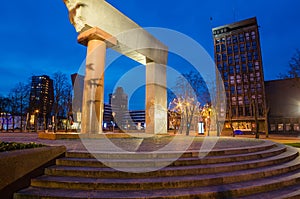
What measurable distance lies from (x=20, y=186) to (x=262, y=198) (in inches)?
203

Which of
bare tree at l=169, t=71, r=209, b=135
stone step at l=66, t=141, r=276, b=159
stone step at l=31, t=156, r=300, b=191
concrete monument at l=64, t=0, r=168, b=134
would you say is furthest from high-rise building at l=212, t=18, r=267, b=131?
stone step at l=31, t=156, r=300, b=191

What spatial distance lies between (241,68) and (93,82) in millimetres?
53228

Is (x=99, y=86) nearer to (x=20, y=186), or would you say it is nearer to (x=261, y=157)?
(x=20, y=186)

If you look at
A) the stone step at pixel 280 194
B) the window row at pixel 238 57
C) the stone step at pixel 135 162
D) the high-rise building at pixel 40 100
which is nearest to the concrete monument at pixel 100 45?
the stone step at pixel 135 162

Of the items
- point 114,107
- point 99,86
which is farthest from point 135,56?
point 114,107

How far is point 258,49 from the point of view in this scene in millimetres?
52875

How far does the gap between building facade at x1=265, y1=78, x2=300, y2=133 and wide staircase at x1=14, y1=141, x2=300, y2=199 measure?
167 ft

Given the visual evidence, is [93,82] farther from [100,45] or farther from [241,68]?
[241,68]

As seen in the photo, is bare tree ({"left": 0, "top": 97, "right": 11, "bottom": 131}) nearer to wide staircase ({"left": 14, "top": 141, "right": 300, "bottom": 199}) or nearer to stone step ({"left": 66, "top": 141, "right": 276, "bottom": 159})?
stone step ({"left": 66, "top": 141, "right": 276, "bottom": 159})

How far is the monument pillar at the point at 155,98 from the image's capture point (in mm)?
17458

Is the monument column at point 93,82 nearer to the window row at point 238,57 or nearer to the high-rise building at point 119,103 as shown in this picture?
the window row at point 238,57

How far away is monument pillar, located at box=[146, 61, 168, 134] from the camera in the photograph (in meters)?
A: 17.5

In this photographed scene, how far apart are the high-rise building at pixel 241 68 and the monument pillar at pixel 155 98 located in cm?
3854

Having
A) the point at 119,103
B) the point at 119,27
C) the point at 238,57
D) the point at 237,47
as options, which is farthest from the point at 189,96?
the point at 119,103
